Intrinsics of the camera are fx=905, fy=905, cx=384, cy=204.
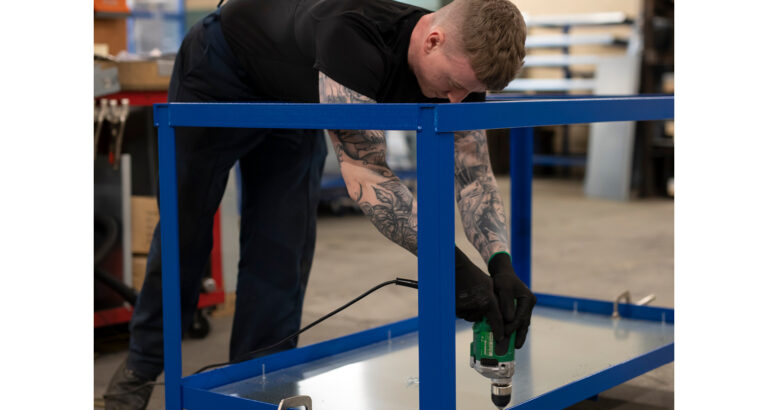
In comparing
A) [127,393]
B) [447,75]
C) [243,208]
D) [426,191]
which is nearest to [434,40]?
[447,75]

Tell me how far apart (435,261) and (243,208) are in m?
0.99

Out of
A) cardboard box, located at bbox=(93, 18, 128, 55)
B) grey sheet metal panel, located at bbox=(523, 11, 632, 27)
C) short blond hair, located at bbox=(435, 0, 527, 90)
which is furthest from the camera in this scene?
grey sheet metal panel, located at bbox=(523, 11, 632, 27)

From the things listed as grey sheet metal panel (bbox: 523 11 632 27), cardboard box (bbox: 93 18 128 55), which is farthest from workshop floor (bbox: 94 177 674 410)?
grey sheet metal panel (bbox: 523 11 632 27)

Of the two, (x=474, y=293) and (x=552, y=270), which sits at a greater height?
(x=474, y=293)

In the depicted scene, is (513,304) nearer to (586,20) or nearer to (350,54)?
(350,54)

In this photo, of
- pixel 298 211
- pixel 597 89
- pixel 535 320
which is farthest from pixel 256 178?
pixel 597 89

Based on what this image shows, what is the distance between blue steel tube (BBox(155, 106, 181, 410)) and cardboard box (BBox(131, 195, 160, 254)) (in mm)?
1219

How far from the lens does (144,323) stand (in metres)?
2.20

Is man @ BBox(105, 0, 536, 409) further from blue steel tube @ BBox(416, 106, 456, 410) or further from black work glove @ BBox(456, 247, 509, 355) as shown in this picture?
blue steel tube @ BBox(416, 106, 456, 410)

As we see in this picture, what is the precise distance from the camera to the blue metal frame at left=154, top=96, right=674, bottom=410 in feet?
4.77

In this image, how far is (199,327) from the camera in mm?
3131

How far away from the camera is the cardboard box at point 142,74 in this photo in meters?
2.83

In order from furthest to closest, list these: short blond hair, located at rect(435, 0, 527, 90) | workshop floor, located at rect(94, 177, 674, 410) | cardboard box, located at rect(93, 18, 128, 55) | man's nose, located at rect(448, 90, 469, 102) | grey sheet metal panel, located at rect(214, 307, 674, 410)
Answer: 1. cardboard box, located at rect(93, 18, 128, 55)
2. workshop floor, located at rect(94, 177, 674, 410)
3. grey sheet metal panel, located at rect(214, 307, 674, 410)
4. man's nose, located at rect(448, 90, 469, 102)
5. short blond hair, located at rect(435, 0, 527, 90)

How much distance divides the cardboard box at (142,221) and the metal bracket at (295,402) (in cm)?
143
